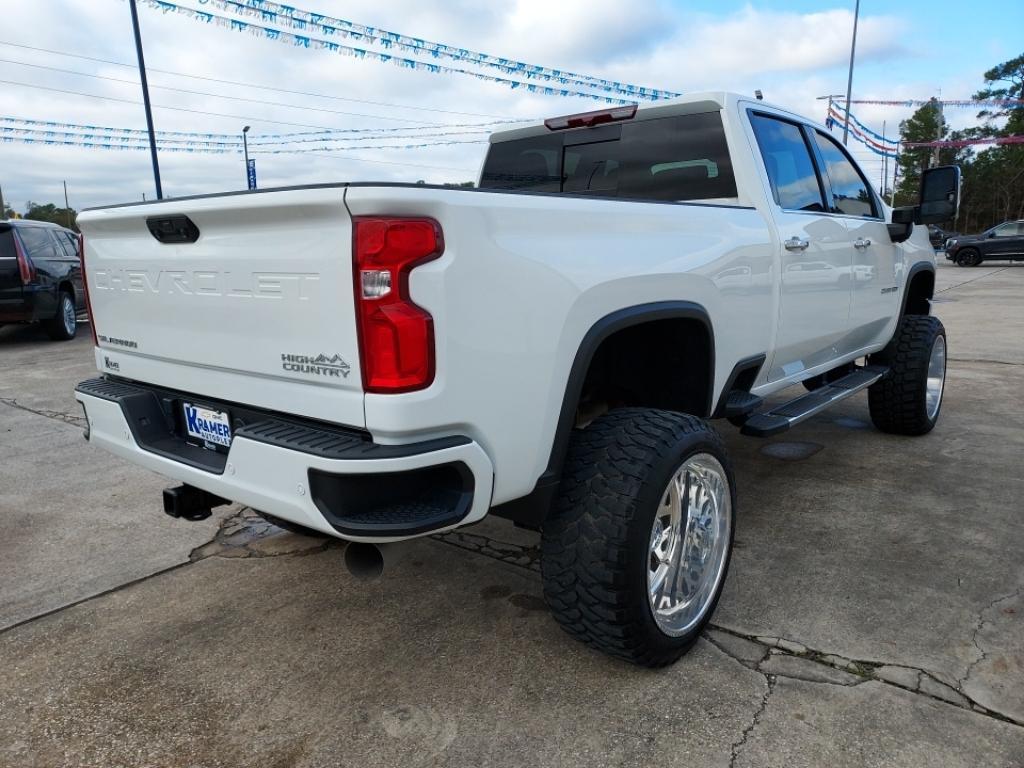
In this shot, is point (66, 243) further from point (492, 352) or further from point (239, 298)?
point (492, 352)

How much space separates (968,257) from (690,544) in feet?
93.6

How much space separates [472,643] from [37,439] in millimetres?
4444

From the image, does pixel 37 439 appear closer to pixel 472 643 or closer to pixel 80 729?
pixel 80 729

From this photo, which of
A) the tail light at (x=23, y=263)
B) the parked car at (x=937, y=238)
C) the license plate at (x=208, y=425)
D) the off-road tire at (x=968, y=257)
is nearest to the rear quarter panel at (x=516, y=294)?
the license plate at (x=208, y=425)

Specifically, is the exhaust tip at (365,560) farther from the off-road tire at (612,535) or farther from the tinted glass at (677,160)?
the tinted glass at (677,160)

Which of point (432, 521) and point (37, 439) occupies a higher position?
point (432, 521)

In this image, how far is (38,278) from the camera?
10383 mm

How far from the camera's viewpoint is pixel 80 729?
2316 mm

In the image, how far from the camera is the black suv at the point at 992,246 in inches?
997

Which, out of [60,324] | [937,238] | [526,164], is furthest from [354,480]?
[60,324]

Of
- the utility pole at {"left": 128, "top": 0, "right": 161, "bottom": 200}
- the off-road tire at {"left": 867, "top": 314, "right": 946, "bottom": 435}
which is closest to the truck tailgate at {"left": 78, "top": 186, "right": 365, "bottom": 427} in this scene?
the off-road tire at {"left": 867, "top": 314, "right": 946, "bottom": 435}

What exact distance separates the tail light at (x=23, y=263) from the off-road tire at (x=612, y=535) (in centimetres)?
1029

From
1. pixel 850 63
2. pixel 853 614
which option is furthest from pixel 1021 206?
pixel 853 614

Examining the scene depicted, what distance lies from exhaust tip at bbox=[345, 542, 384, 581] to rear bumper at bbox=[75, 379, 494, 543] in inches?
11.0
